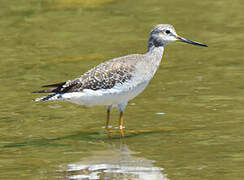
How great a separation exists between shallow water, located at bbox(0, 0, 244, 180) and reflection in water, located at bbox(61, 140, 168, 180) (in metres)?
0.02

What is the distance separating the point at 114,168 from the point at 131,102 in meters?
3.81

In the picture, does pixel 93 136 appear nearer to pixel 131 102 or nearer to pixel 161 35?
pixel 131 102

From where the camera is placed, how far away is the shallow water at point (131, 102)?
33.6 ft

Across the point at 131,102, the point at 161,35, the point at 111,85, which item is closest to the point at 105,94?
the point at 111,85

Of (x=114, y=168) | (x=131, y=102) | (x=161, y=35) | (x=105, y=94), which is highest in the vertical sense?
(x=161, y=35)

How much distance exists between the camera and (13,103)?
13.6 meters

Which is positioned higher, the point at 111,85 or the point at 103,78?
the point at 103,78

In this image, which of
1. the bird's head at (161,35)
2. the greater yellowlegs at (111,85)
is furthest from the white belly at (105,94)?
the bird's head at (161,35)

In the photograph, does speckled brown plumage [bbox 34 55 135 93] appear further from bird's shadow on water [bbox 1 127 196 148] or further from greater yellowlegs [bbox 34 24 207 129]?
bird's shadow on water [bbox 1 127 196 148]

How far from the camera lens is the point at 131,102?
13719 mm

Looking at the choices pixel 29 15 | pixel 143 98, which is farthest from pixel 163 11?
pixel 143 98

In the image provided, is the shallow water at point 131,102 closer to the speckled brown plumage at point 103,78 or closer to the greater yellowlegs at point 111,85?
the greater yellowlegs at point 111,85

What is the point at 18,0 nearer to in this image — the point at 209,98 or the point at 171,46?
the point at 171,46

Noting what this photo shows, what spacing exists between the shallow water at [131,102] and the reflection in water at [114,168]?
0.02 meters
